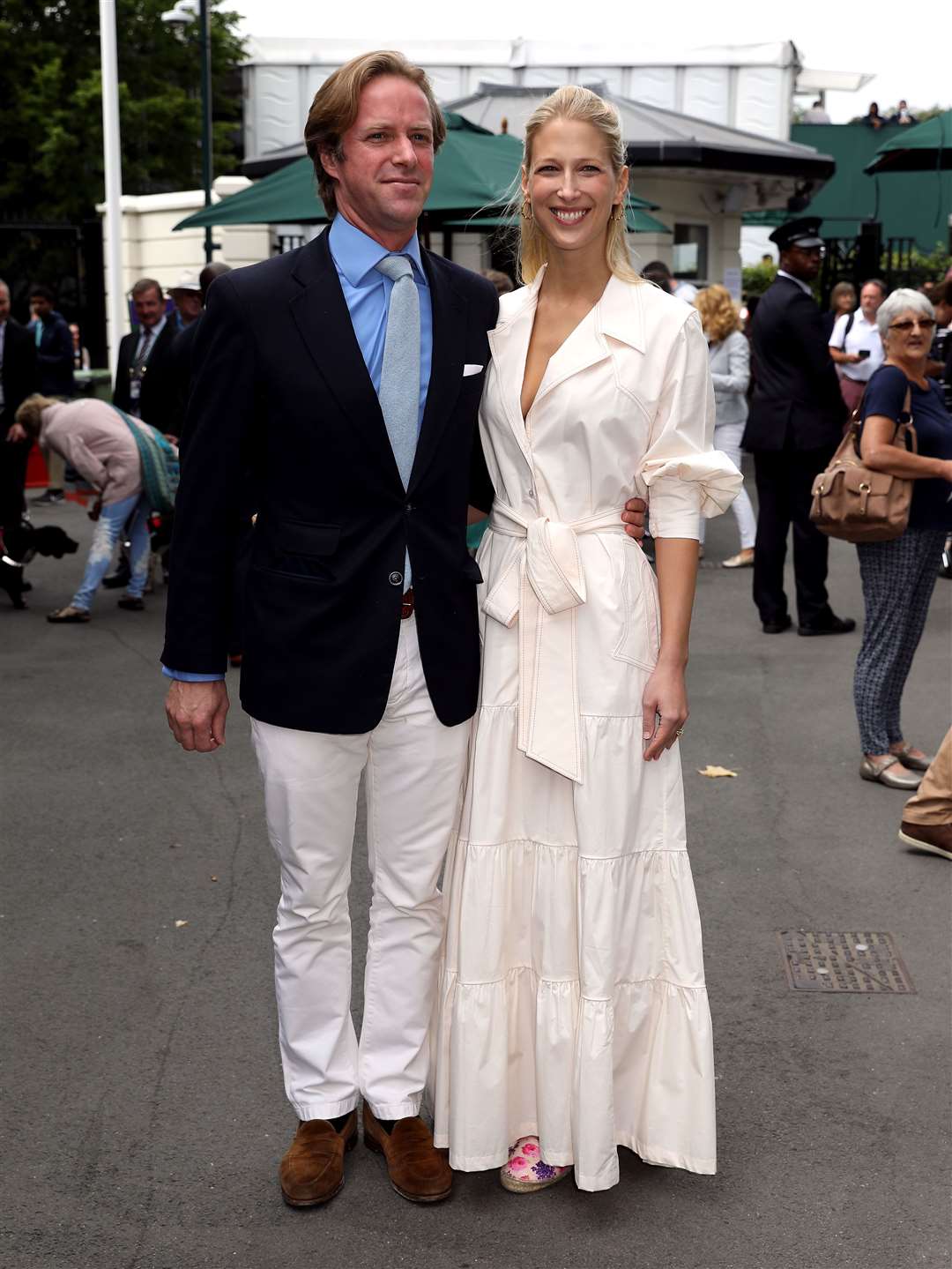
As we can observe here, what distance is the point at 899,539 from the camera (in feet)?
20.6

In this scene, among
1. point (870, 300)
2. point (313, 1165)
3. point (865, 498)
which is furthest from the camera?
point (870, 300)

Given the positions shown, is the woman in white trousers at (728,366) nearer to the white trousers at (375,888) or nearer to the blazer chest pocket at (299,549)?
the white trousers at (375,888)

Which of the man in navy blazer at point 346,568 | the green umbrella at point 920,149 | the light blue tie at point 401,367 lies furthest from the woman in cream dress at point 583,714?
the green umbrella at point 920,149

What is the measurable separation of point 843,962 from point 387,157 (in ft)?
9.26

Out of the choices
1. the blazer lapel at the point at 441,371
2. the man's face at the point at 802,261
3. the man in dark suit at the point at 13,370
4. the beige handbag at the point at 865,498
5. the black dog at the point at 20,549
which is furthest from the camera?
the man in dark suit at the point at 13,370

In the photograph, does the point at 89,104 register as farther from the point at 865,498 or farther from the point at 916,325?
the point at 865,498

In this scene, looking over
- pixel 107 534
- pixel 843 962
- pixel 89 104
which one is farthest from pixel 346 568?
pixel 89 104

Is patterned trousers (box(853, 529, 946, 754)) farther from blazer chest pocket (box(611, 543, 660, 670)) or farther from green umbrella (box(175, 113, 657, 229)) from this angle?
green umbrella (box(175, 113, 657, 229))

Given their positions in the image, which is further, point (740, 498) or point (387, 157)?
point (740, 498)

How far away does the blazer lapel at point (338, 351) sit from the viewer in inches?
118

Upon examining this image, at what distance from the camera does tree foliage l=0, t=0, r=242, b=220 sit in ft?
118

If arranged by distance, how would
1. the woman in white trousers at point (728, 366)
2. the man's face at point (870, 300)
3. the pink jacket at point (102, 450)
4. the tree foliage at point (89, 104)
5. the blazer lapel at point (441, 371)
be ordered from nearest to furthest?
1. the blazer lapel at point (441, 371)
2. the pink jacket at point (102, 450)
3. the woman in white trousers at point (728, 366)
4. the man's face at point (870, 300)
5. the tree foliage at point (89, 104)

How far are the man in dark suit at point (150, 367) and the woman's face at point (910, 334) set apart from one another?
5.53m

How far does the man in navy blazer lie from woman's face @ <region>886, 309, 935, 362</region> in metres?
3.30
